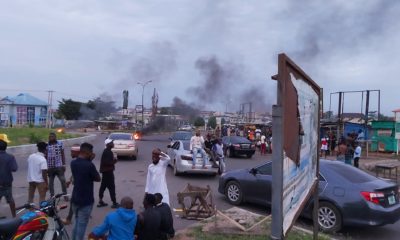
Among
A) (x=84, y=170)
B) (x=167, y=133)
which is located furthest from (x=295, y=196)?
(x=167, y=133)

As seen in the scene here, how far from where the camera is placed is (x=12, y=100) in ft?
204

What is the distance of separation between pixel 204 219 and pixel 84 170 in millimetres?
3178

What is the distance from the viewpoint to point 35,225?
191 inches

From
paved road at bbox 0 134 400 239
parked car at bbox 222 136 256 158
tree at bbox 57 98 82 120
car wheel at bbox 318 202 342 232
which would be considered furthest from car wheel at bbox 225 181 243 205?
tree at bbox 57 98 82 120

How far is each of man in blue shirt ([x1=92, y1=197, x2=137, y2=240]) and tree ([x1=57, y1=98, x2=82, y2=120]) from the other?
3597 inches

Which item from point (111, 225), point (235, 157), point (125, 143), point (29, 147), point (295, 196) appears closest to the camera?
point (295, 196)

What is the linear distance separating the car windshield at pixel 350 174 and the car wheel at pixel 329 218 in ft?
2.21

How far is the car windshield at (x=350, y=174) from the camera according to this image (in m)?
7.95

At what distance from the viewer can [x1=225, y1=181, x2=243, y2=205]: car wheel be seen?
983cm

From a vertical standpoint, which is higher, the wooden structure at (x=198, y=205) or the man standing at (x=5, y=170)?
the man standing at (x=5, y=170)

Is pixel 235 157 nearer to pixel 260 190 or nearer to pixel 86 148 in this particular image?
pixel 260 190

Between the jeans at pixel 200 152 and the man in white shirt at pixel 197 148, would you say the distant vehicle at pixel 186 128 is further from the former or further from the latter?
the jeans at pixel 200 152

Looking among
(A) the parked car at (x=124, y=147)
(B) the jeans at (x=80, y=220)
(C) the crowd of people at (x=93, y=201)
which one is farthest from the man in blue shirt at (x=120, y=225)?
(A) the parked car at (x=124, y=147)

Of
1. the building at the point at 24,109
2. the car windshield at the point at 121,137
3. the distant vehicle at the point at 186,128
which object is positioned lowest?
the car windshield at the point at 121,137
